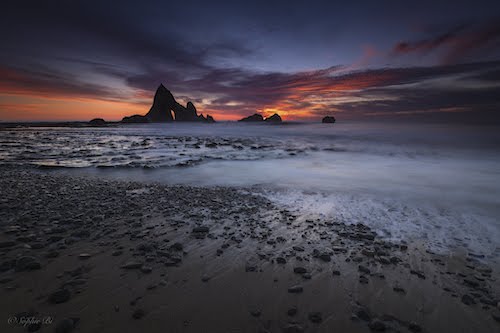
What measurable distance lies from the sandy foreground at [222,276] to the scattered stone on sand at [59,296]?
14mm

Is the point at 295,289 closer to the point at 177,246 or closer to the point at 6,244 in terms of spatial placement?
the point at 177,246

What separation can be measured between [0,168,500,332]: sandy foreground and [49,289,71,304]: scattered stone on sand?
1cm

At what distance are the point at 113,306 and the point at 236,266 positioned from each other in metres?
1.82

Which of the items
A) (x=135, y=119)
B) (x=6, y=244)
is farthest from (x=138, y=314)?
(x=135, y=119)

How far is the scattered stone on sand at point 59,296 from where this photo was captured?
314 centimetres

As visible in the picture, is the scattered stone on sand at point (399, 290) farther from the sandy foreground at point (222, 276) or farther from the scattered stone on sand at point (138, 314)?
the scattered stone on sand at point (138, 314)

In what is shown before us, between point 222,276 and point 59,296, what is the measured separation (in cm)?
215

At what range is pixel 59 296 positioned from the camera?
318 cm

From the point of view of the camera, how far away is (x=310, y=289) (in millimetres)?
3613

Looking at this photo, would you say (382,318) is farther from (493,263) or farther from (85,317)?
(85,317)

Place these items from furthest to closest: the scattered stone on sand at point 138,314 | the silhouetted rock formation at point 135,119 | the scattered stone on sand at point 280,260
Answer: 1. the silhouetted rock formation at point 135,119
2. the scattered stone on sand at point 280,260
3. the scattered stone on sand at point 138,314

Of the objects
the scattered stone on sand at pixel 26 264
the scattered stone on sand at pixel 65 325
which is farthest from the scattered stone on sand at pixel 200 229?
the scattered stone on sand at pixel 65 325

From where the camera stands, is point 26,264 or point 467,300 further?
point 26,264

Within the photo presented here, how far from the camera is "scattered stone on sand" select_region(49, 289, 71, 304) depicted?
3141mm
